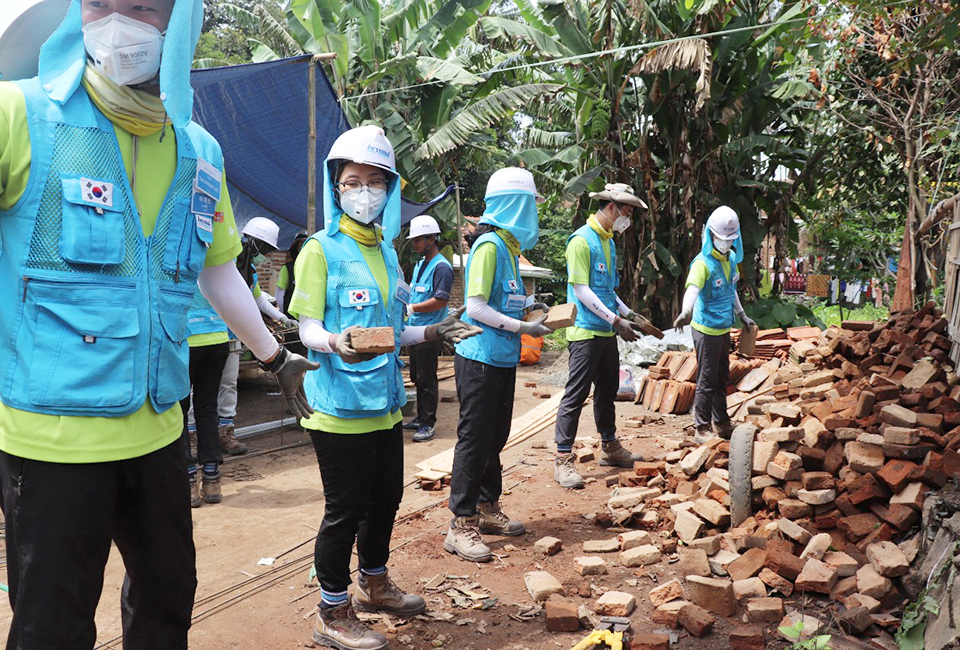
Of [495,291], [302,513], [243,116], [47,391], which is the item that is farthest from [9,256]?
[243,116]

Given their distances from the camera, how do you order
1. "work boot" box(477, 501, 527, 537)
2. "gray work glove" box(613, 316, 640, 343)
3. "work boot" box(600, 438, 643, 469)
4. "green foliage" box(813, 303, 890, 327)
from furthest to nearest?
"green foliage" box(813, 303, 890, 327) < "work boot" box(600, 438, 643, 469) < "gray work glove" box(613, 316, 640, 343) < "work boot" box(477, 501, 527, 537)

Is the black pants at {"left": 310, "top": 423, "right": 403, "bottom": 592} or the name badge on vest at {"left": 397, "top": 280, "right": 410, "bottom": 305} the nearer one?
the black pants at {"left": 310, "top": 423, "right": 403, "bottom": 592}

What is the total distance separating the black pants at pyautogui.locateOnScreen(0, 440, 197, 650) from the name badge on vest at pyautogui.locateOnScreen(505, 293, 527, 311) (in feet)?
9.12

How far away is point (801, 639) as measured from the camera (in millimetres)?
3285

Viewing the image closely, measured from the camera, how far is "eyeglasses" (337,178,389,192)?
3.33 meters

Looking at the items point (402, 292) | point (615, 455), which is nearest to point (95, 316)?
point (402, 292)

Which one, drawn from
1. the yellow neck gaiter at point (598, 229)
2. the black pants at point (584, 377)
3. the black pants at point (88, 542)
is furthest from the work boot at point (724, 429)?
the black pants at point (88, 542)

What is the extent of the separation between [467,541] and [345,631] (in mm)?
1273

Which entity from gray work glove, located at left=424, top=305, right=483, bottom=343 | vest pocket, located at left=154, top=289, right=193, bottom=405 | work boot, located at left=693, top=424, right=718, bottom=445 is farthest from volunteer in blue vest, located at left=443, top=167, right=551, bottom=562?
Answer: work boot, located at left=693, top=424, right=718, bottom=445

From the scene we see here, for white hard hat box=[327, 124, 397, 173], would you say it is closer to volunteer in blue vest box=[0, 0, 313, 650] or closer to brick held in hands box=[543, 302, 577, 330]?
volunteer in blue vest box=[0, 0, 313, 650]

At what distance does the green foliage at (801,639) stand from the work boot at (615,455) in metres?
3.09

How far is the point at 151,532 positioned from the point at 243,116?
21.4 ft

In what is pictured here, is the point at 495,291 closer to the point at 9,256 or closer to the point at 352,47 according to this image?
the point at 9,256

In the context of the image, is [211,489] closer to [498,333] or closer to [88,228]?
[498,333]
